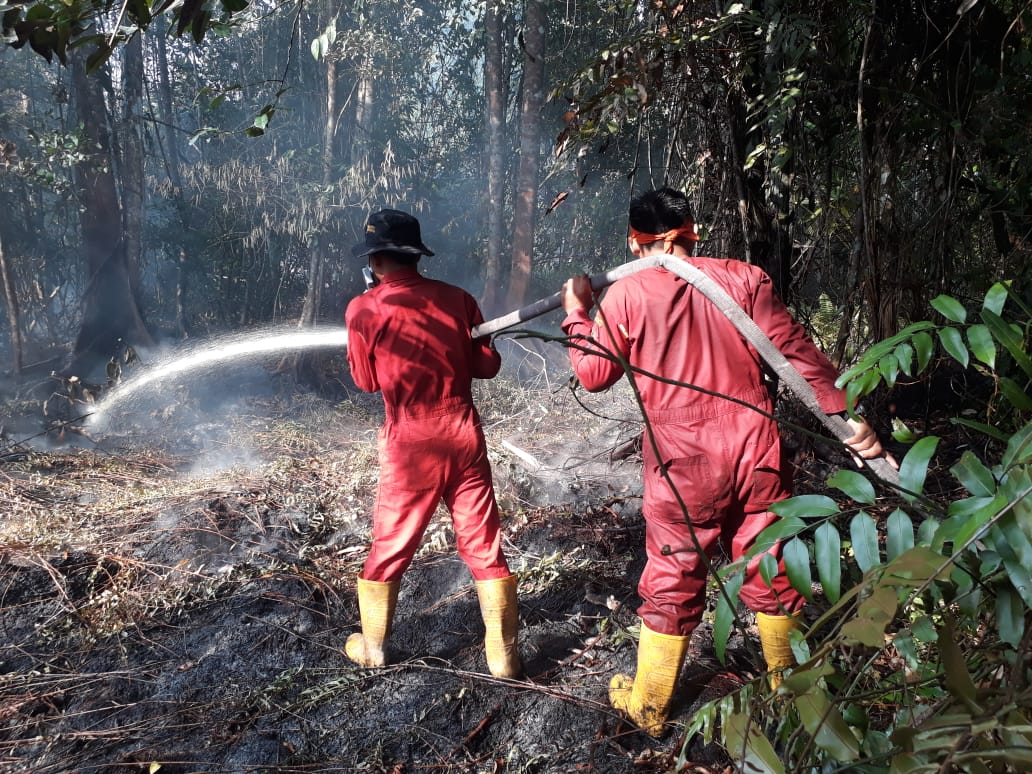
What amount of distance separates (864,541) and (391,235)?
2381mm

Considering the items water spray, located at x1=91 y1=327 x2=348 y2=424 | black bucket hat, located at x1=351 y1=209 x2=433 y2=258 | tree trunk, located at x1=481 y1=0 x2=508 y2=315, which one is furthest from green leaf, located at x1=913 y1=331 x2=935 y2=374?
tree trunk, located at x1=481 y1=0 x2=508 y2=315

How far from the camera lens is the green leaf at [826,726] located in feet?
3.31

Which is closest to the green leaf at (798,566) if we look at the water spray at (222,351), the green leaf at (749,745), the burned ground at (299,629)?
the green leaf at (749,745)

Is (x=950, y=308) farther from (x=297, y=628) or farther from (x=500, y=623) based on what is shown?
(x=297, y=628)

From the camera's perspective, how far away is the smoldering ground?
261cm

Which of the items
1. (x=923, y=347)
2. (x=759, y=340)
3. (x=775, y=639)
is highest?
(x=923, y=347)

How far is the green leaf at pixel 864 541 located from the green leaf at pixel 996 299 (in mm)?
433

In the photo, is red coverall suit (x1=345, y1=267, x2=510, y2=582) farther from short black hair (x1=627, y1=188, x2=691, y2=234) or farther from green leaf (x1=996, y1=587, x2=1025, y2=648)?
green leaf (x1=996, y1=587, x2=1025, y2=648)

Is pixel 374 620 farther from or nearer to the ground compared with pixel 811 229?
nearer to the ground

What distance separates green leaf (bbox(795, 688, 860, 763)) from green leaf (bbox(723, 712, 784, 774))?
8 centimetres

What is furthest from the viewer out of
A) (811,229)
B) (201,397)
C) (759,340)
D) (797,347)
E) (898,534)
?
(201,397)

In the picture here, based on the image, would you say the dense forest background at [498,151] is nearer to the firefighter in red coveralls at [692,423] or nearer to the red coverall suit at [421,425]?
the red coverall suit at [421,425]

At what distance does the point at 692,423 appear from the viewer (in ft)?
8.07

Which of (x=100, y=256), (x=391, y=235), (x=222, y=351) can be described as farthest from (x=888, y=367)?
(x=222, y=351)
